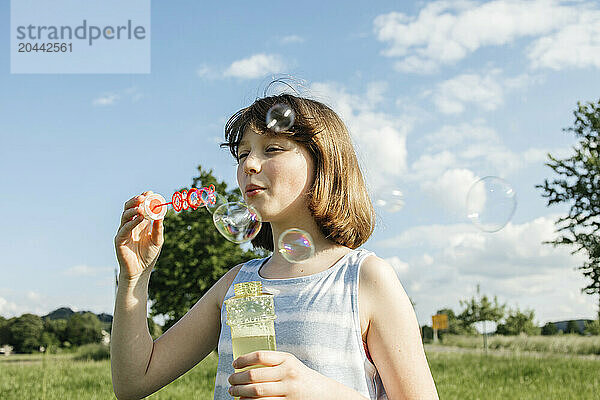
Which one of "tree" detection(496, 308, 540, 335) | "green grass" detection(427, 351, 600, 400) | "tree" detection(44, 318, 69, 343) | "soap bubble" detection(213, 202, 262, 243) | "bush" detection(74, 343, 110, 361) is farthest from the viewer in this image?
"tree" detection(496, 308, 540, 335)

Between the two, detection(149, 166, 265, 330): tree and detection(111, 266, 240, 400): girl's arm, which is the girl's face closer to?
detection(111, 266, 240, 400): girl's arm

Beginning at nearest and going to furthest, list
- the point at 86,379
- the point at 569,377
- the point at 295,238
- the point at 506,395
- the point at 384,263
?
the point at 384,263 → the point at 295,238 → the point at 506,395 → the point at 86,379 → the point at 569,377

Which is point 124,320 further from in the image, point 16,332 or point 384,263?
point 16,332

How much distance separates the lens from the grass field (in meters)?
5.97

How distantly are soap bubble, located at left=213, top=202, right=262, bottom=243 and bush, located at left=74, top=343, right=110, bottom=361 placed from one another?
15128mm

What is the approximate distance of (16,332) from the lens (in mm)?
24453

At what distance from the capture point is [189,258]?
64.0ft

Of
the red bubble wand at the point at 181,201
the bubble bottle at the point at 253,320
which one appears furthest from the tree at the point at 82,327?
the bubble bottle at the point at 253,320

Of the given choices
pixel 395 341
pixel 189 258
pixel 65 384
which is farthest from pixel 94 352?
pixel 395 341

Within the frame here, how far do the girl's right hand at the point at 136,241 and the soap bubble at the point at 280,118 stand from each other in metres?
0.42

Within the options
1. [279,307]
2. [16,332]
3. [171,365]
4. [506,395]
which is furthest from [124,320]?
[16,332]

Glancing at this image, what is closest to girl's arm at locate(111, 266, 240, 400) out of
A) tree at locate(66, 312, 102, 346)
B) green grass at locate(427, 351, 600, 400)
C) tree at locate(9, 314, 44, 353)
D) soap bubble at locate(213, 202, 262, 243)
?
soap bubble at locate(213, 202, 262, 243)

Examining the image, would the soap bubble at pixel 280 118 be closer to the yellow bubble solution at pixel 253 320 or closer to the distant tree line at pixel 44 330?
the yellow bubble solution at pixel 253 320

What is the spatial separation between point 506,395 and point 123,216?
5.80m
